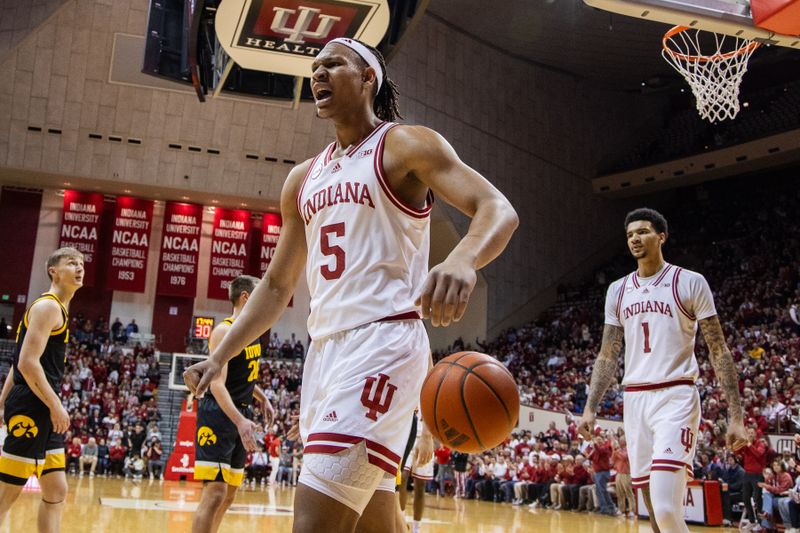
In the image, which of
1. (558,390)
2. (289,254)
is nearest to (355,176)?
(289,254)

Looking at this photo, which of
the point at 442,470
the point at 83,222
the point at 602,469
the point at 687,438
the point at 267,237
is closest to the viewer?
the point at 687,438

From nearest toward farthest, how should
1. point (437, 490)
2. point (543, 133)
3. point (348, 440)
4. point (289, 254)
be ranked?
1. point (348, 440)
2. point (289, 254)
3. point (437, 490)
4. point (543, 133)

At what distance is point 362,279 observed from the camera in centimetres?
279

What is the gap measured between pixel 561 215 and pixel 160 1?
20706 millimetres

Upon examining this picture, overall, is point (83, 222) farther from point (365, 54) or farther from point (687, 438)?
point (365, 54)

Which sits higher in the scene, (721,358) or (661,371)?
(721,358)

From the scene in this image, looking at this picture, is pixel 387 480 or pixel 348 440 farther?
pixel 387 480

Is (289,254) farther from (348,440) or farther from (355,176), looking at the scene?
(348,440)

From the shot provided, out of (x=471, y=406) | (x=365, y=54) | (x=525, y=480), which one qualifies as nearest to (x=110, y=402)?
(x=525, y=480)

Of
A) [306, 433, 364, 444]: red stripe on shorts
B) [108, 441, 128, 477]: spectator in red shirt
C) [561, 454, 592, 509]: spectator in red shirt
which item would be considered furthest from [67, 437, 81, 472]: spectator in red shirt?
[306, 433, 364, 444]: red stripe on shorts

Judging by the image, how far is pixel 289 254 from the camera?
3.33m

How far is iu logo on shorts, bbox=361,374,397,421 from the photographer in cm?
257

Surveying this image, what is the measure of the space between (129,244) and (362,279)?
27605 mm

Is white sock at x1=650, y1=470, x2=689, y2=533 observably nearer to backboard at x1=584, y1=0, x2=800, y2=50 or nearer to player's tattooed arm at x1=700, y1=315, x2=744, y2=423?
player's tattooed arm at x1=700, y1=315, x2=744, y2=423
